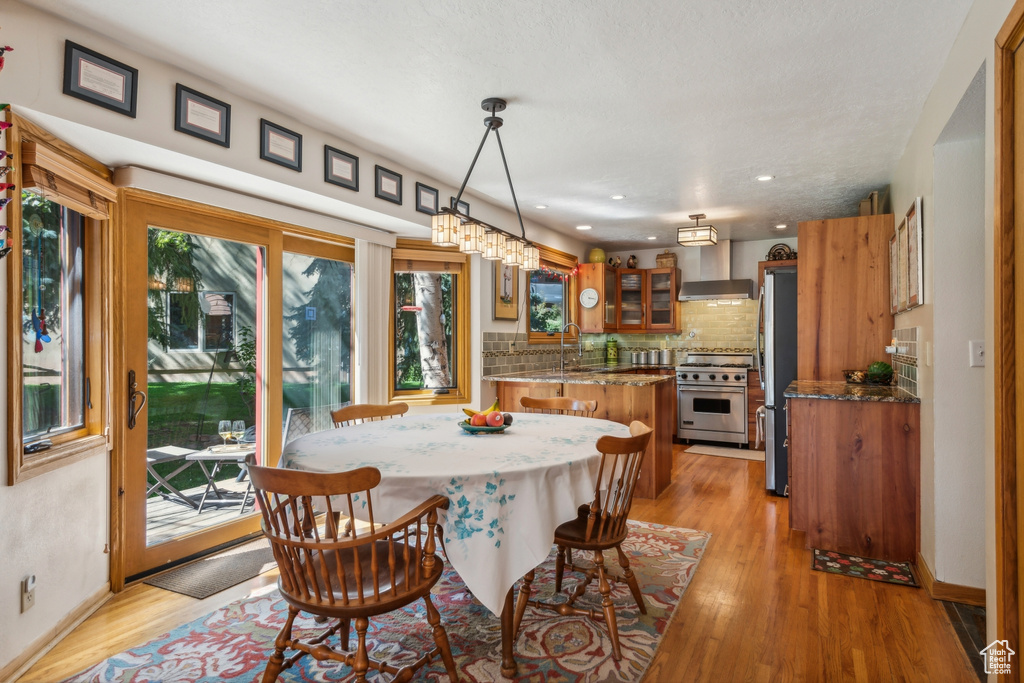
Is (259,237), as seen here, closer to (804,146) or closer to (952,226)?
(804,146)

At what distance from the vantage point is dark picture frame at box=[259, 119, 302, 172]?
2836 millimetres

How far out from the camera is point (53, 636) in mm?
2199

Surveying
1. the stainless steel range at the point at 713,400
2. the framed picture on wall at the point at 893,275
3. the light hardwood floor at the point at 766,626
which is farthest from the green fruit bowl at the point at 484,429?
the stainless steel range at the point at 713,400

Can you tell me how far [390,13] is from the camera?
2.03 metres

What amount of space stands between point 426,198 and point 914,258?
300cm

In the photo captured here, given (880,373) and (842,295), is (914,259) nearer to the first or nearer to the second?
(880,373)

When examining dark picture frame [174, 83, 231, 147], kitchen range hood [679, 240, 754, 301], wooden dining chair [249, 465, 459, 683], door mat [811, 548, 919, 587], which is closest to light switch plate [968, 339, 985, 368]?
door mat [811, 548, 919, 587]

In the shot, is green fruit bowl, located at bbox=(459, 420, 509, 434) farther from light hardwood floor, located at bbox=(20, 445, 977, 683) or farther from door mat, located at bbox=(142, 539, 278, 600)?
door mat, located at bbox=(142, 539, 278, 600)

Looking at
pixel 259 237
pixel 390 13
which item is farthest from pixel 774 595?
pixel 259 237

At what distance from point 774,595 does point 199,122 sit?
11.3 feet

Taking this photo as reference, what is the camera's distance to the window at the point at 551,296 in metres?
5.73

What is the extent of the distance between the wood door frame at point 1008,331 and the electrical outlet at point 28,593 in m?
3.21

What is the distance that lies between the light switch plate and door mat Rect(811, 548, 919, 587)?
1.14 meters

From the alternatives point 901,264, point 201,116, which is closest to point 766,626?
point 901,264
